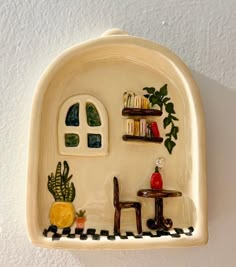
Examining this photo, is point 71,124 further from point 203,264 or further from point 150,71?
point 203,264

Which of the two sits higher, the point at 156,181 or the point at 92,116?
the point at 92,116

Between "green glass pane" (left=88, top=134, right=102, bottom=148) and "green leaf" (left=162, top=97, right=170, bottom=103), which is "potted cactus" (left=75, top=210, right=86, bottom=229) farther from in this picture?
"green leaf" (left=162, top=97, right=170, bottom=103)

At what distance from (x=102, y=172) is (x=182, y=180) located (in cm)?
13

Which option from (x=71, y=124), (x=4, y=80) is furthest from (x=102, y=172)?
(x=4, y=80)

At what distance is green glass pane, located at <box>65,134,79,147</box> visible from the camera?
2.21 ft

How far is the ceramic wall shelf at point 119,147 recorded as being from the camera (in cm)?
66

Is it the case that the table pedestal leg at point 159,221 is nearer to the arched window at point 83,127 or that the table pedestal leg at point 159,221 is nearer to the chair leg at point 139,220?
the chair leg at point 139,220

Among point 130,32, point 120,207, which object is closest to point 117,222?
point 120,207

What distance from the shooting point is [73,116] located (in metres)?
0.68

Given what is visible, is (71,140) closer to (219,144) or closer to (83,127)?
(83,127)

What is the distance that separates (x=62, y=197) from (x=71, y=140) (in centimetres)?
9

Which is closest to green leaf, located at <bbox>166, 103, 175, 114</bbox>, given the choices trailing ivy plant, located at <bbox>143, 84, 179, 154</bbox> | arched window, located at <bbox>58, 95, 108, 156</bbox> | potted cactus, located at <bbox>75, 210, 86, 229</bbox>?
trailing ivy plant, located at <bbox>143, 84, 179, 154</bbox>

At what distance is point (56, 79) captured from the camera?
68 cm

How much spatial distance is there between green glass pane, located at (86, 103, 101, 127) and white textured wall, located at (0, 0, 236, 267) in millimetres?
102
